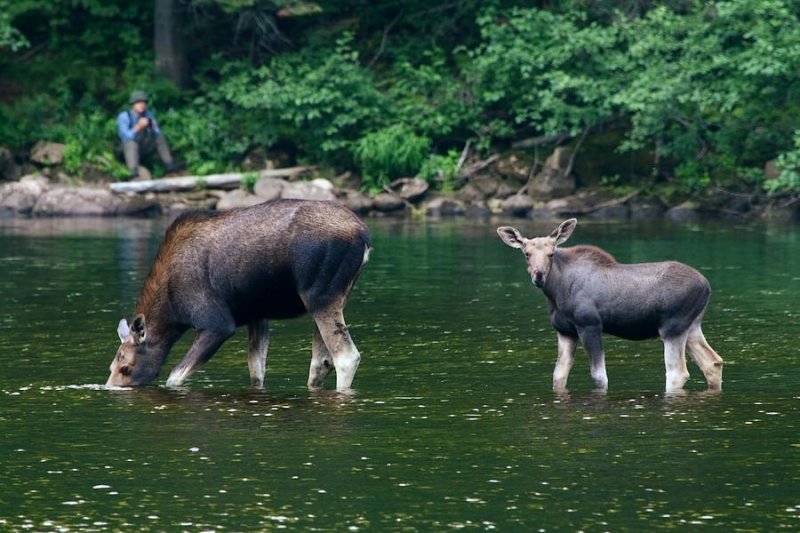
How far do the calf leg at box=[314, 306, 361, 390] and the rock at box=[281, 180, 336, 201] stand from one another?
2462 centimetres

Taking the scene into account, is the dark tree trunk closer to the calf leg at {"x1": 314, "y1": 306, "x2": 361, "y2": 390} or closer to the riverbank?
the riverbank

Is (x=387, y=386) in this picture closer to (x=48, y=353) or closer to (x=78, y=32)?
(x=48, y=353)

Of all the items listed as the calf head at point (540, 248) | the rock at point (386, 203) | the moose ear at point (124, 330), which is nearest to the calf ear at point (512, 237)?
the calf head at point (540, 248)

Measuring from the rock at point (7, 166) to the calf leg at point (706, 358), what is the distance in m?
30.3

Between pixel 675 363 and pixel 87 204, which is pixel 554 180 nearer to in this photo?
pixel 87 204

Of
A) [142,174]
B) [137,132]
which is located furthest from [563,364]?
[142,174]

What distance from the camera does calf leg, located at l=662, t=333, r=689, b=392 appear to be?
608 inches

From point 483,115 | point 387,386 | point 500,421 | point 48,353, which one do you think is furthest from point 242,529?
point 483,115

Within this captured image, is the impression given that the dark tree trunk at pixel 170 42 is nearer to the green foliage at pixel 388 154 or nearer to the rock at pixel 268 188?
the rock at pixel 268 188

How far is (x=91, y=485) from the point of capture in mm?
11930

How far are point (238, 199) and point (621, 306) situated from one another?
2597cm

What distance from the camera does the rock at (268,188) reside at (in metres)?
41.2

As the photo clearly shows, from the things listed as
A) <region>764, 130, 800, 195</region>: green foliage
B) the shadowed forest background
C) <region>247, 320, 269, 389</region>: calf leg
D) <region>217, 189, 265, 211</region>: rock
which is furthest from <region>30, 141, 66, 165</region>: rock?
<region>247, 320, 269, 389</region>: calf leg

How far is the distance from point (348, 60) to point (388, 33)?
6.55ft
